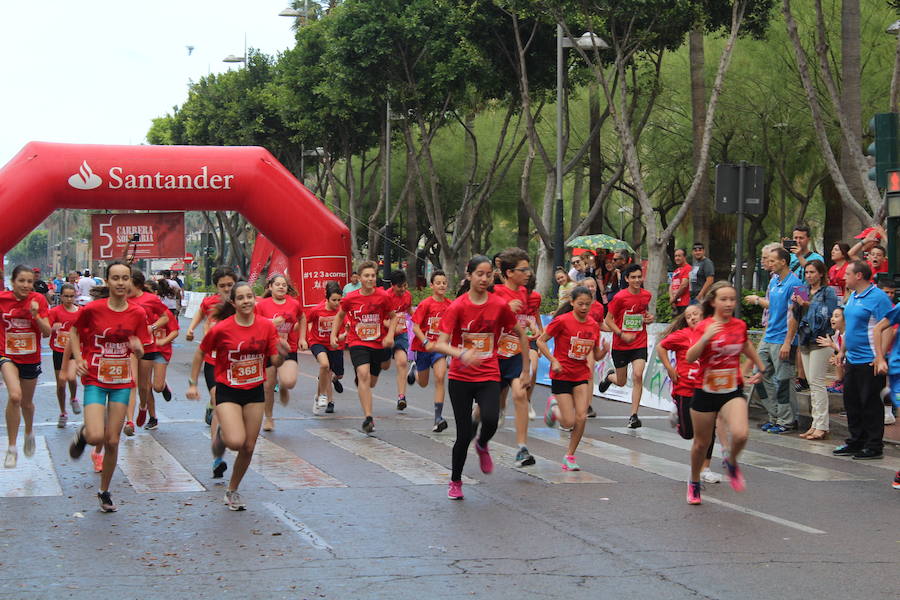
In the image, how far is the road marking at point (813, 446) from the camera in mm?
11086

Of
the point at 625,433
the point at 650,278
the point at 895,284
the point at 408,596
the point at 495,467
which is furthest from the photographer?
the point at 650,278

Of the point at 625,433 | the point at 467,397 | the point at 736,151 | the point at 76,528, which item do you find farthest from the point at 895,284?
the point at 736,151

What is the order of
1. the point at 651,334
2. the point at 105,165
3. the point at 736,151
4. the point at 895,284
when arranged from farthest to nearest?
the point at 736,151 < the point at 105,165 < the point at 651,334 < the point at 895,284

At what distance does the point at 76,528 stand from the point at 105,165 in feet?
61.0

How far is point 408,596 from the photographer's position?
607cm

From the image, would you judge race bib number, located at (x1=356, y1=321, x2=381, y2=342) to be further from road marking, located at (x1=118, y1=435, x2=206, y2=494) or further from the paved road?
road marking, located at (x1=118, y1=435, x2=206, y2=494)

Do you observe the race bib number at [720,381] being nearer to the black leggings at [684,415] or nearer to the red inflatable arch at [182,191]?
the black leggings at [684,415]

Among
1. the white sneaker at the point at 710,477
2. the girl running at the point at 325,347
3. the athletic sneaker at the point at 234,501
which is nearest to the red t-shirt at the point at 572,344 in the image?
the white sneaker at the point at 710,477

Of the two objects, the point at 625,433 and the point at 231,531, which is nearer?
the point at 231,531

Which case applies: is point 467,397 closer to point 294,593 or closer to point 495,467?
point 495,467

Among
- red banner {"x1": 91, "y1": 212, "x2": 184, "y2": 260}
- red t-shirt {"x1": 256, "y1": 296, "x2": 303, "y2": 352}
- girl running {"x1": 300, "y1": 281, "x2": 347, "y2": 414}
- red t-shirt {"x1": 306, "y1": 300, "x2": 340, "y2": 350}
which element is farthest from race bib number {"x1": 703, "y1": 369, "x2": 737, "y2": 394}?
red banner {"x1": 91, "y1": 212, "x2": 184, "y2": 260}

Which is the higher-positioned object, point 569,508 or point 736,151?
point 736,151

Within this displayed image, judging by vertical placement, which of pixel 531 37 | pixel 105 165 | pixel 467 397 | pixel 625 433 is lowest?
pixel 625 433

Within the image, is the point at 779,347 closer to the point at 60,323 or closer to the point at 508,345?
the point at 508,345
